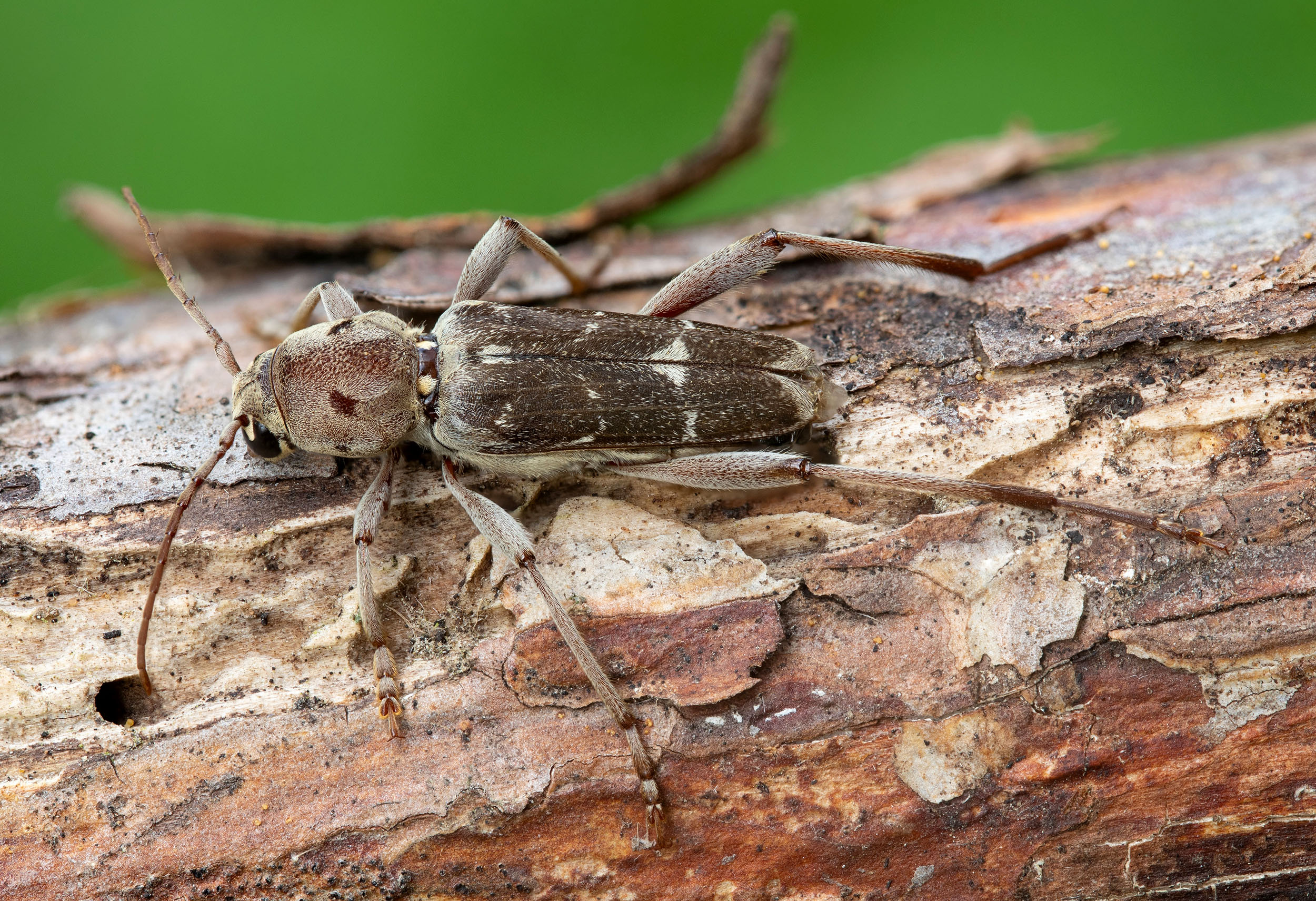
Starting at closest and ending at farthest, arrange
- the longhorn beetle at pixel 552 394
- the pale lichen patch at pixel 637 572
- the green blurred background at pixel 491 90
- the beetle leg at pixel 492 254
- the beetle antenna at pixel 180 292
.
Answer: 1. the pale lichen patch at pixel 637 572
2. the longhorn beetle at pixel 552 394
3. the beetle antenna at pixel 180 292
4. the beetle leg at pixel 492 254
5. the green blurred background at pixel 491 90

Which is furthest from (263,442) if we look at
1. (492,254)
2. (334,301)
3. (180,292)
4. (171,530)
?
(492,254)

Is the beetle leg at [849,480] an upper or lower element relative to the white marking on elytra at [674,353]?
lower

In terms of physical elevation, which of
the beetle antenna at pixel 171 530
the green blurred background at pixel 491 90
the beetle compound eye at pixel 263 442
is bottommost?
the beetle antenna at pixel 171 530

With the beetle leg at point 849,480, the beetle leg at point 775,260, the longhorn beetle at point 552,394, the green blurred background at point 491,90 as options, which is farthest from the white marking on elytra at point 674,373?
the green blurred background at point 491,90

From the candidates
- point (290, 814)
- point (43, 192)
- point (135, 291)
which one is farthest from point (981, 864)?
point (43, 192)

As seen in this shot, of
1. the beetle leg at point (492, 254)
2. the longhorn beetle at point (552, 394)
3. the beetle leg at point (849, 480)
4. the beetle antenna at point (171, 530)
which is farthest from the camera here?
the beetle leg at point (492, 254)

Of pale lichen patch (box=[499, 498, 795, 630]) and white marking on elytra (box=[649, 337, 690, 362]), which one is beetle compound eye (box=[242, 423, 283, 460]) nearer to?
pale lichen patch (box=[499, 498, 795, 630])

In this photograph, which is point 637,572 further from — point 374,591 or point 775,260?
point 775,260

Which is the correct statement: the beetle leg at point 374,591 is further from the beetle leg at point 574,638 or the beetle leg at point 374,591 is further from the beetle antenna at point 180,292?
the beetle antenna at point 180,292
